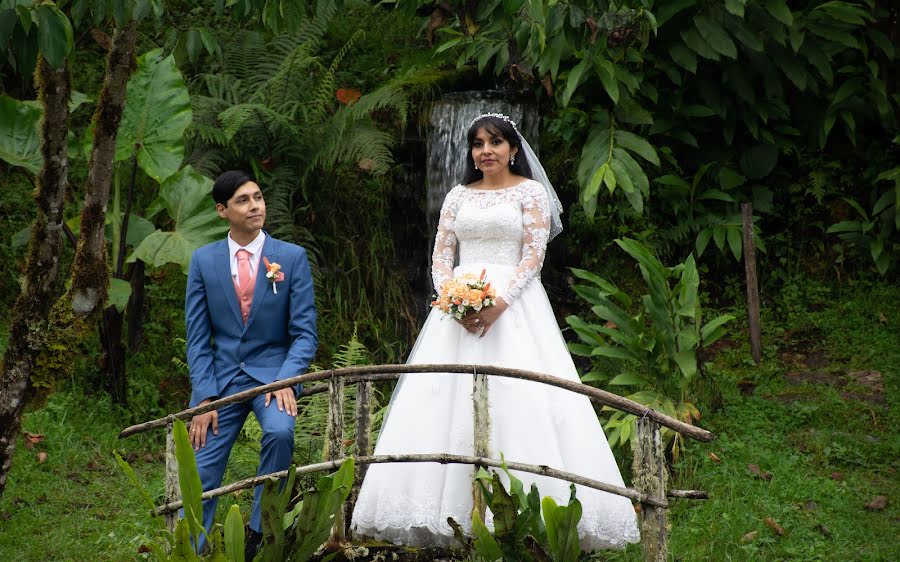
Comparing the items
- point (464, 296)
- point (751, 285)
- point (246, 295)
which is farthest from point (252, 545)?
point (751, 285)

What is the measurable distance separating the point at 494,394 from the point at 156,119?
3.70 metres

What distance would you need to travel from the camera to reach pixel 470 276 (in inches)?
198

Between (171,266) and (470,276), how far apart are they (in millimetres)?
4465

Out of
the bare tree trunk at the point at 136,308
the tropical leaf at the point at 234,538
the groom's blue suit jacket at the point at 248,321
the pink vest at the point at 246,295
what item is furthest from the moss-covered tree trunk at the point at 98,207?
the tropical leaf at the point at 234,538

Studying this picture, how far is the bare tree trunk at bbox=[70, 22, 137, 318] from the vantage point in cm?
574

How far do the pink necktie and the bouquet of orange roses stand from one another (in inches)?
36.6

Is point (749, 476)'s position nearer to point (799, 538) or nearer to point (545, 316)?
point (799, 538)

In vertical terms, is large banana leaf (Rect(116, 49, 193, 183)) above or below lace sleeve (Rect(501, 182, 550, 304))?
above

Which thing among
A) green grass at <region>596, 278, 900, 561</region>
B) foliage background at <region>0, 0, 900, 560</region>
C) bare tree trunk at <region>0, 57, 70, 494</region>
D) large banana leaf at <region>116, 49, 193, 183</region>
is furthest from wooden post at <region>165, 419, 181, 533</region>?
large banana leaf at <region>116, 49, 193, 183</region>

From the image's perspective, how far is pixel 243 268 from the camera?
187 inches

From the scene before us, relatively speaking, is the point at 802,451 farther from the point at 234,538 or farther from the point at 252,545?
the point at 234,538

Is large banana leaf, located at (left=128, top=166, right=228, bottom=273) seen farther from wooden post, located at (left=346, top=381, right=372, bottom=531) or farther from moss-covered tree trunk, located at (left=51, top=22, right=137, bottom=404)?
wooden post, located at (left=346, top=381, right=372, bottom=531)

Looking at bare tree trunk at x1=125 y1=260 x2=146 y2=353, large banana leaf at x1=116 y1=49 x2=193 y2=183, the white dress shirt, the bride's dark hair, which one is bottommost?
bare tree trunk at x1=125 y1=260 x2=146 y2=353

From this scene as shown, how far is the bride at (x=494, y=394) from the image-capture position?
191 inches
